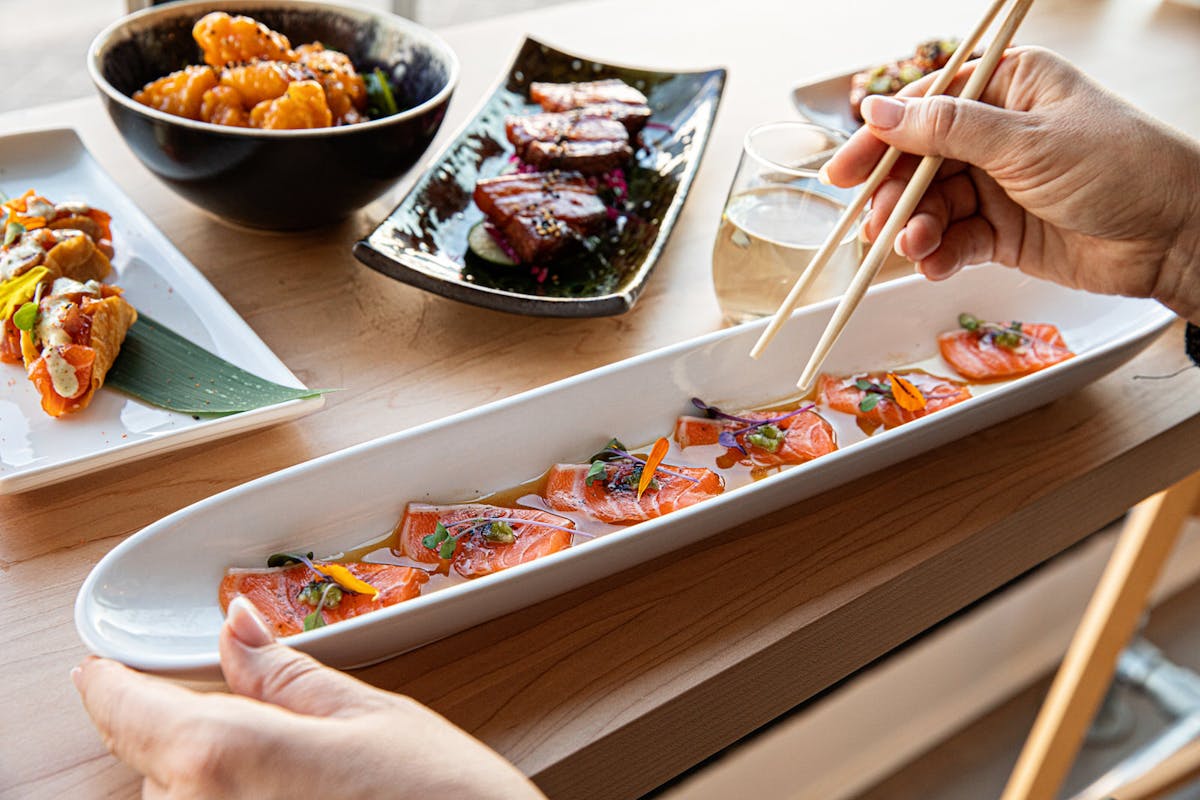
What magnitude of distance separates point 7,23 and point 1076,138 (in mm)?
3448

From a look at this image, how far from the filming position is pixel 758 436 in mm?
1086

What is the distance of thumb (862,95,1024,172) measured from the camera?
108 centimetres

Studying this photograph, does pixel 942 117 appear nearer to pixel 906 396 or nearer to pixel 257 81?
pixel 906 396

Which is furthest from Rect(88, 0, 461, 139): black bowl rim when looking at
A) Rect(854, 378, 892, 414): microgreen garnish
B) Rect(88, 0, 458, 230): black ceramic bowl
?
Rect(854, 378, 892, 414): microgreen garnish

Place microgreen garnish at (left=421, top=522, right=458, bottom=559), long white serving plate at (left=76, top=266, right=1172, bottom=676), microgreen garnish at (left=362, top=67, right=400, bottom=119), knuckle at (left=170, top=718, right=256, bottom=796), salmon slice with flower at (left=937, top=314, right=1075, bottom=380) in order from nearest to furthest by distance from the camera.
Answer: knuckle at (left=170, top=718, right=256, bottom=796), long white serving plate at (left=76, top=266, right=1172, bottom=676), microgreen garnish at (left=421, top=522, right=458, bottom=559), salmon slice with flower at (left=937, top=314, right=1075, bottom=380), microgreen garnish at (left=362, top=67, right=400, bottom=119)

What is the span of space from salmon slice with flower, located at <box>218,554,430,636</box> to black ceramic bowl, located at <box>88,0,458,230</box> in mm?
544

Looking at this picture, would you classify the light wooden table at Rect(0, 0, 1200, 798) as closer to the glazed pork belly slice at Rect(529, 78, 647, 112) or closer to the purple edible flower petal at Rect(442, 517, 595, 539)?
the purple edible flower petal at Rect(442, 517, 595, 539)

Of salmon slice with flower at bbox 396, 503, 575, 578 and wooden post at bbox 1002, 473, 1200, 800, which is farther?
wooden post at bbox 1002, 473, 1200, 800

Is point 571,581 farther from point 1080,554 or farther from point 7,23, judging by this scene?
point 7,23

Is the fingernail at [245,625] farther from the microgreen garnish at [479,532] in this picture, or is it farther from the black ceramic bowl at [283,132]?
the black ceramic bowl at [283,132]

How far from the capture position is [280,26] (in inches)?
58.9

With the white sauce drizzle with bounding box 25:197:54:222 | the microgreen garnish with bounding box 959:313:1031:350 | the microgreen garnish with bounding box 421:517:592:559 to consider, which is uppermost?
the microgreen garnish with bounding box 959:313:1031:350

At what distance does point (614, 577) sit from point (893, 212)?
1.52ft

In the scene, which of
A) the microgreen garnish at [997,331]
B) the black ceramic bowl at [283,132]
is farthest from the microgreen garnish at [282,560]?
the microgreen garnish at [997,331]
